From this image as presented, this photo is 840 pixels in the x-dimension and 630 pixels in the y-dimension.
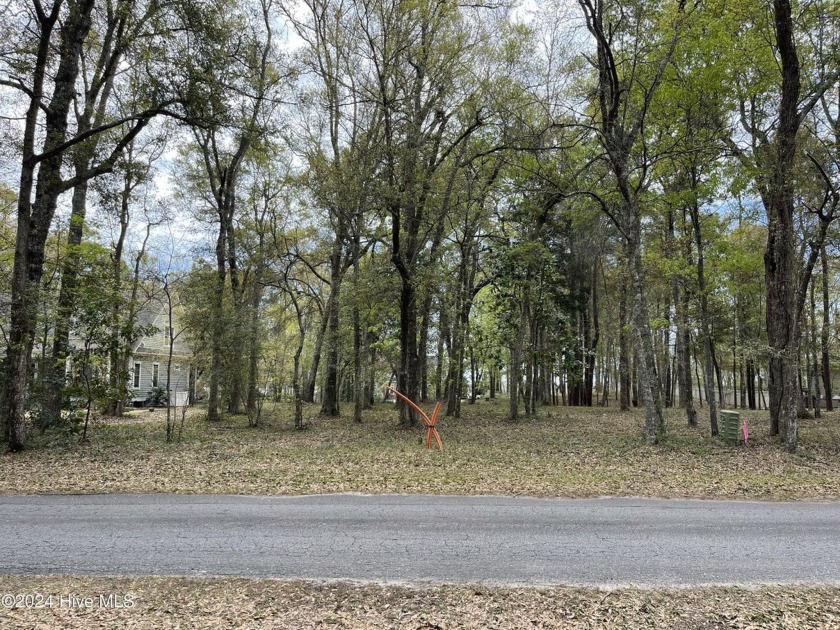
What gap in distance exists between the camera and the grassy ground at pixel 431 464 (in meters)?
6.96

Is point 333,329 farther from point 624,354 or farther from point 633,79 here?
point 624,354

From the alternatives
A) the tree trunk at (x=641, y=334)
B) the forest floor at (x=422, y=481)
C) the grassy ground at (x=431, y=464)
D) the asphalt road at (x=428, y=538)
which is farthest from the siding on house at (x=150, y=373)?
the tree trunk at (x=641, y=334)

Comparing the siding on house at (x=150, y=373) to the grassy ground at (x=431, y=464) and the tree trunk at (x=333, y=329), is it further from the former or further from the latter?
the grassy ground at (x=431, y=464)

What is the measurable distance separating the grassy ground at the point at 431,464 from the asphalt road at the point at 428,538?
2.09ft

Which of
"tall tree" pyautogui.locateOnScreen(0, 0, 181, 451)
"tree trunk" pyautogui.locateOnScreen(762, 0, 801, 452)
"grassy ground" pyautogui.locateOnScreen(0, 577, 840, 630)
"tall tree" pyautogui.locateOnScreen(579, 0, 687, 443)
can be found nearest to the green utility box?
"tree trunk" pyautogui.locateOnScreen(762, 0, 801, 452)

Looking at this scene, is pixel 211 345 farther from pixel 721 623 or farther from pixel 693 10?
pixel 693 10

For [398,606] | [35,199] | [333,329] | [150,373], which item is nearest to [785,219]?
A: [398,606]

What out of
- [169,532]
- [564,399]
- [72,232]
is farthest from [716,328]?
[72,232]

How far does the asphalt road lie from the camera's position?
4062 mm

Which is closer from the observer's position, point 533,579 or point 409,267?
point 533,579

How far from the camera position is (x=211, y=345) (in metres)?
13.9

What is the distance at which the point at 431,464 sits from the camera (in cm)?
880

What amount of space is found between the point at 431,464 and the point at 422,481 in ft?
Result: 4.91

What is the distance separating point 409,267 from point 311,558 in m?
10.5
